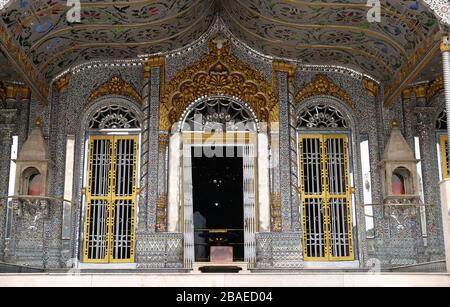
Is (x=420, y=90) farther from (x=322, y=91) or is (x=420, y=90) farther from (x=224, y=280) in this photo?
(x=224, y=280)

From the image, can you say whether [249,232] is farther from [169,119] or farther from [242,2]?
[242,2]

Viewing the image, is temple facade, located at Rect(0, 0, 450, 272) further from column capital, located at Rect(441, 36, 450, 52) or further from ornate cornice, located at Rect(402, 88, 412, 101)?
column capital, located at Rect(441, 36, 450, 52)

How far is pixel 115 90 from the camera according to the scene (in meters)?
10.9

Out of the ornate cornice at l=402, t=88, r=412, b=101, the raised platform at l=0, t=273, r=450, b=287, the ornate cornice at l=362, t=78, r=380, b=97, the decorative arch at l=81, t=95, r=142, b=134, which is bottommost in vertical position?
the raised platform at l=0, t=273, r=450, b=287

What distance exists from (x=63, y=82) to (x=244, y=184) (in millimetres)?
3627

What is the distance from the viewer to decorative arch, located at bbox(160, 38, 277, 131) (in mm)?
10797

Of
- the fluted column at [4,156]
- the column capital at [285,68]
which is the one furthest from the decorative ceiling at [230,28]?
the fluted column at [4,156]

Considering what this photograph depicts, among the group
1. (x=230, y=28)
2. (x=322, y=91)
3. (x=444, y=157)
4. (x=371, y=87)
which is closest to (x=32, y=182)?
(x=230, y=28)

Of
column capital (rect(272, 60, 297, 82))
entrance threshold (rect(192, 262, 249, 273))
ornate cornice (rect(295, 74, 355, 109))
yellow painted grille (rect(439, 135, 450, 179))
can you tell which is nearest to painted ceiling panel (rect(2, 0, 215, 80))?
column capital (rect(272, 60, 297, 82))

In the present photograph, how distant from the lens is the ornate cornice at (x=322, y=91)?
11.0 metres

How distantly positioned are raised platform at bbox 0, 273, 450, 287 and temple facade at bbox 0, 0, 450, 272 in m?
2.97

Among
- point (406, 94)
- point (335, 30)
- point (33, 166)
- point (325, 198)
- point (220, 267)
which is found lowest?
Result: point (220, 267)

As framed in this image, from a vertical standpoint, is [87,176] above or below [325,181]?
above

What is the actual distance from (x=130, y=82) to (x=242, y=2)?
259 centimetres
